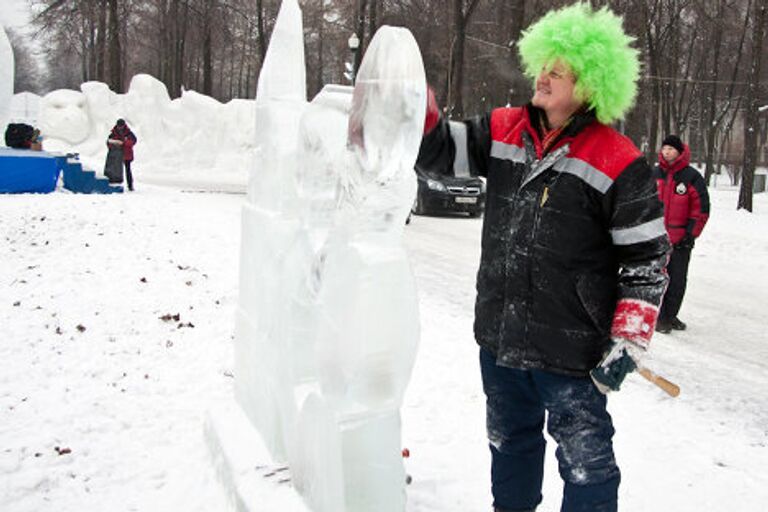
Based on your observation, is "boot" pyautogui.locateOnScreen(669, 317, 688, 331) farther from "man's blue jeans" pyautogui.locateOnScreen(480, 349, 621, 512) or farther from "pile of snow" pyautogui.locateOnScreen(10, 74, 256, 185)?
"pile of snow" pyautogui.locateOnScreen(10, 74, 256, 185)

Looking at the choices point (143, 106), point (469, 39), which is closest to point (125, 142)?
point (143, 106)

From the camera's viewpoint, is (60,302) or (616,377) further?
(60,302)

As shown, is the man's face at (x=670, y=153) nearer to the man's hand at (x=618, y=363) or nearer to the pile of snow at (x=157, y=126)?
the man's hand at (x=618, y=363)

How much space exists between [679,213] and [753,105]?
42.8ft

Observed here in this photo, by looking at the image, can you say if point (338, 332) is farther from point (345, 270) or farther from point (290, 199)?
point (290, 199)

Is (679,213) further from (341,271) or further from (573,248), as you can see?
(341,271)

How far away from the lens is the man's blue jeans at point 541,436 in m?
2.34

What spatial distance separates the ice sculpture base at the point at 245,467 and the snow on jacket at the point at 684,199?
4.53 meters

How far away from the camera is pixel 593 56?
2.32 m

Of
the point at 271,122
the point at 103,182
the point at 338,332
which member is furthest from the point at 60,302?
the point at 103,182

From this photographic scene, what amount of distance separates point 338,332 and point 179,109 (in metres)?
23.7

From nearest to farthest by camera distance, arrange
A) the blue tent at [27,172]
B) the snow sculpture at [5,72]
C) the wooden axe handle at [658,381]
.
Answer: the wooden axe handle at [658,381] < the snow sculpture at [5,72] < the blue tent at [27,172]

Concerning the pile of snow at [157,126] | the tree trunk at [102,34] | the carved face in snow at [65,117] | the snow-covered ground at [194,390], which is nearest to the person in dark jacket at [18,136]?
the snow-covered ground at [194,390]

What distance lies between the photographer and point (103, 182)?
45.3 ft
